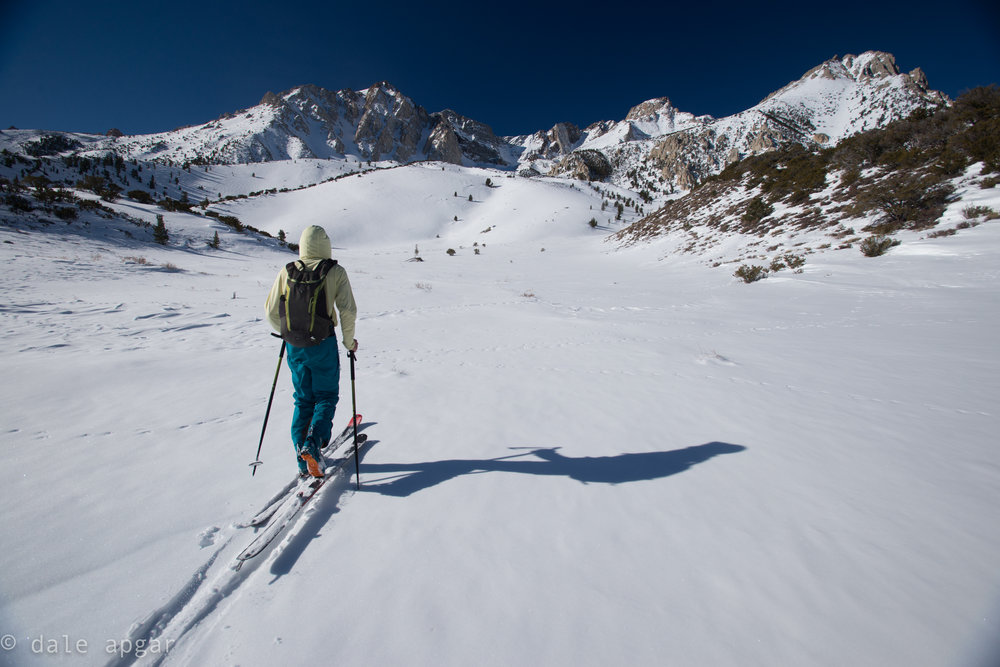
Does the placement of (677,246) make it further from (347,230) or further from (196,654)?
(347,230)

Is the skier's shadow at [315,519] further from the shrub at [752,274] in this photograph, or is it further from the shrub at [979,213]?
the shrub at [979,213]

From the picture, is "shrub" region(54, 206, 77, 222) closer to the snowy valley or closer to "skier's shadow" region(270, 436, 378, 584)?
the snowy valley

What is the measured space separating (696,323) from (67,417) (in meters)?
10.3

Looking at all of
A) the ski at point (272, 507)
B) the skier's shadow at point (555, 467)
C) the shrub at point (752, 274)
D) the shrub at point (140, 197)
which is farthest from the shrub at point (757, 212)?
the shrub at point (140, 197)

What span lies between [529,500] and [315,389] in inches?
84.7

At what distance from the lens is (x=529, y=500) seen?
2.76 meters

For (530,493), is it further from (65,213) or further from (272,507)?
(65,213)

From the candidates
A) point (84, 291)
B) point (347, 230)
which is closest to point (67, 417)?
point (84, 291)

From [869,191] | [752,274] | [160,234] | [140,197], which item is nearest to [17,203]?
[160,234]

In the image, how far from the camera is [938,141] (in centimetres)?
1532

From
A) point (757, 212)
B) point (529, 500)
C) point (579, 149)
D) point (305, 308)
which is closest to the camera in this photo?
point (529, 500)

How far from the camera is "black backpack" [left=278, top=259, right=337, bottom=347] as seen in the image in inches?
119

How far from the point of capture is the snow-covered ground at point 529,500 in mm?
1775

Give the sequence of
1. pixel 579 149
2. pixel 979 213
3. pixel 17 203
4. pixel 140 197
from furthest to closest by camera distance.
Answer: pixel 579 149 → pixel 140 197 → pixel 17 203 → pixel 979 213
